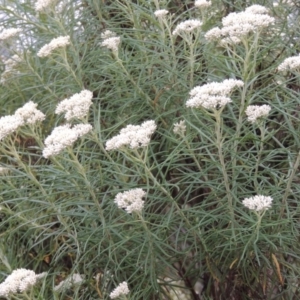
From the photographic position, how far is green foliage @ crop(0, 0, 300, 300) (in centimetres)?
190

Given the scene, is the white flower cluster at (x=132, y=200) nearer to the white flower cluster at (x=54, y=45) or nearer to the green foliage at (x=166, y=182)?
the green foliage at (x=166, y=182)

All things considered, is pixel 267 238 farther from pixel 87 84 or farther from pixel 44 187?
pixel 87 84

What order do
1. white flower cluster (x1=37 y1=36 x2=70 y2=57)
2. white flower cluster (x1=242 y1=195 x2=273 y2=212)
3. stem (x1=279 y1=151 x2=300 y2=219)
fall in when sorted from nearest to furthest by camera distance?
1. white flower cluster (x1=242 y1=195 x2=273 y2=212)
2. stem (x1=279 y1=151 x2=300 y2=219)
3. white flower cluster (x1=37 y1=36 x2=70 y2=57)

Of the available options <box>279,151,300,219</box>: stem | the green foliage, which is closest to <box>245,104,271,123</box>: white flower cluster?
the green foliage

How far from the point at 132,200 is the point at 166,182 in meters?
0.20

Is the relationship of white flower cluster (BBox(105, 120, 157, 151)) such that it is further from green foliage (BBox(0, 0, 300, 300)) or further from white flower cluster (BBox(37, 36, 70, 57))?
white flower cluster (BBox(37, 36, 70, 57))

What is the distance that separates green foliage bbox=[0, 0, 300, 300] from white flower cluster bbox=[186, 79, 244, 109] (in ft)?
0.16

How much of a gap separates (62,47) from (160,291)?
89 centimetres

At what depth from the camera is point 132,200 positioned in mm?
1782

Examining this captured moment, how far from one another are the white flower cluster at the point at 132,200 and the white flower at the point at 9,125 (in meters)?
0.36

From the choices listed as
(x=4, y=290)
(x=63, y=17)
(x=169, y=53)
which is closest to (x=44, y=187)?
(x=4, y=290)

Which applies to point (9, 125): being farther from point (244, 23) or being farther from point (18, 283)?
point (244, 23)

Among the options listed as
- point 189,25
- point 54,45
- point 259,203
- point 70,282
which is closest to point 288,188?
point 259,203

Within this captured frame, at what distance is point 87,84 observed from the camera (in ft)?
8.50
